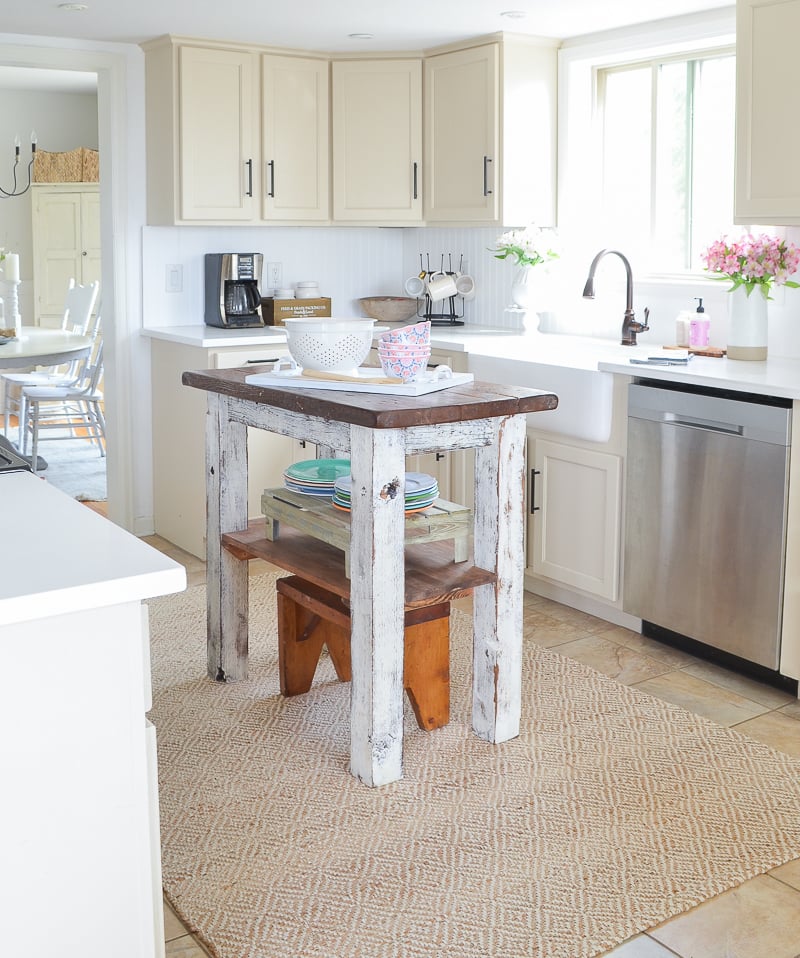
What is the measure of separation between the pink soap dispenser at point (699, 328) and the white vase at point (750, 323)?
0.80 feet

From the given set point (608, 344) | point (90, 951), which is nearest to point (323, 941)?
point (90, 951)

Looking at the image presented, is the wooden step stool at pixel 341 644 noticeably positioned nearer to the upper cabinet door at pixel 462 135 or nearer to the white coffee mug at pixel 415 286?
the upper cabinet door at pixel 462 135

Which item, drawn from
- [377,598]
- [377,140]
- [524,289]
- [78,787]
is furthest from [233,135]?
[78,787]

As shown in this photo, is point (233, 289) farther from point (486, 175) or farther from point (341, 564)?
point (341, 564)

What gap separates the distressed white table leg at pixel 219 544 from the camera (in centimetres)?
311

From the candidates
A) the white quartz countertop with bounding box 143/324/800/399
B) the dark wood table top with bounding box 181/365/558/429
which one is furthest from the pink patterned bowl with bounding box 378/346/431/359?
the white quartz countertop with bounding box 143/324/800/399

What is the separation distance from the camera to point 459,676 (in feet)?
10.9

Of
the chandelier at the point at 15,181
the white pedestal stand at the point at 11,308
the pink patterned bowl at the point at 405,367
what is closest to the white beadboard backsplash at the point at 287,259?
the white pedestal stand at the point at 11,308

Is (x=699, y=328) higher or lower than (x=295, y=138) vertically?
lower

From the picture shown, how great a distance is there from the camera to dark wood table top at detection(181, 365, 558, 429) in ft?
7.88

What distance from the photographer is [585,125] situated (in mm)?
4504

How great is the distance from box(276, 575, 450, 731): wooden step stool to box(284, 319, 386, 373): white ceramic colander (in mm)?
598

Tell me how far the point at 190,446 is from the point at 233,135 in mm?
1272

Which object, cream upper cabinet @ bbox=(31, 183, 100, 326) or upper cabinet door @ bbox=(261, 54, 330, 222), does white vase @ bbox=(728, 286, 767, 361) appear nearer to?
upper cabinet door @ bbox=(261, 54, 330, 222)
